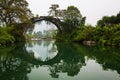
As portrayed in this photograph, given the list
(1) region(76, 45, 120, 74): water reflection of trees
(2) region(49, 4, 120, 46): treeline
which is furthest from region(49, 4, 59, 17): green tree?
(1) region(76, 45, 120, 74): water reflection of trees

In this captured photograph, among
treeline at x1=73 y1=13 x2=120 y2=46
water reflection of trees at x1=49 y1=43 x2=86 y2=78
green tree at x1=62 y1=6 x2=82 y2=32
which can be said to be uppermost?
green tree at x1=62 y1=6 x2=82 y2=32

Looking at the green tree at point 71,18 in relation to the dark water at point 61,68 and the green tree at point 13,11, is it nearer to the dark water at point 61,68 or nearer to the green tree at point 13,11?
the green tree at point 13,11

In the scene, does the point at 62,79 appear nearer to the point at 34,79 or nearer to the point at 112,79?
the point at 34,79

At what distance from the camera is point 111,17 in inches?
1436

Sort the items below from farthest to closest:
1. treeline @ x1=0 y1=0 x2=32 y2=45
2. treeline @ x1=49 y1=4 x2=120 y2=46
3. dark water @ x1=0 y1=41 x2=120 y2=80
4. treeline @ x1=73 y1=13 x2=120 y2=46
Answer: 1. treeline @ x1=49 y1=4 x2=120 y2=46
2. treeline @ x1=0 y1=0 x2=32 y2=45
3. treeline @ x1=73 y1=13 x2=120 y2=46
4. dark water @ x1=0 y1=41 x2=120 y2=80

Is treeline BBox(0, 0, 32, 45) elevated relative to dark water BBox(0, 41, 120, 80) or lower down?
elevated

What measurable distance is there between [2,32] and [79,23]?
19.9 meters

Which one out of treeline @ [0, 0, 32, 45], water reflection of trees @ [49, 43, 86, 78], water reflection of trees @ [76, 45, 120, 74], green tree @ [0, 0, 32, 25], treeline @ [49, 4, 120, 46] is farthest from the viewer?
treeline @ [49, 4, 120, 46]

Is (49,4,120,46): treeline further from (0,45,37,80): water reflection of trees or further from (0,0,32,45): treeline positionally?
(0,45,37,80): water reflection of trees

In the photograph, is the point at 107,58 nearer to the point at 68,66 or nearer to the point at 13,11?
the point at 68,66

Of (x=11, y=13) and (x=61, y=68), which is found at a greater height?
(x=11, y=13)

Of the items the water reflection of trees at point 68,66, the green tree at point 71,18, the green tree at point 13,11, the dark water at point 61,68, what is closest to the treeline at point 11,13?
the green tree at point 13,11

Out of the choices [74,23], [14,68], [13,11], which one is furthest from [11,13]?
[14,68]

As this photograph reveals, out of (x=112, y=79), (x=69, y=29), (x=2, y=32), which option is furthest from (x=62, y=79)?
(x=69, y=29)
